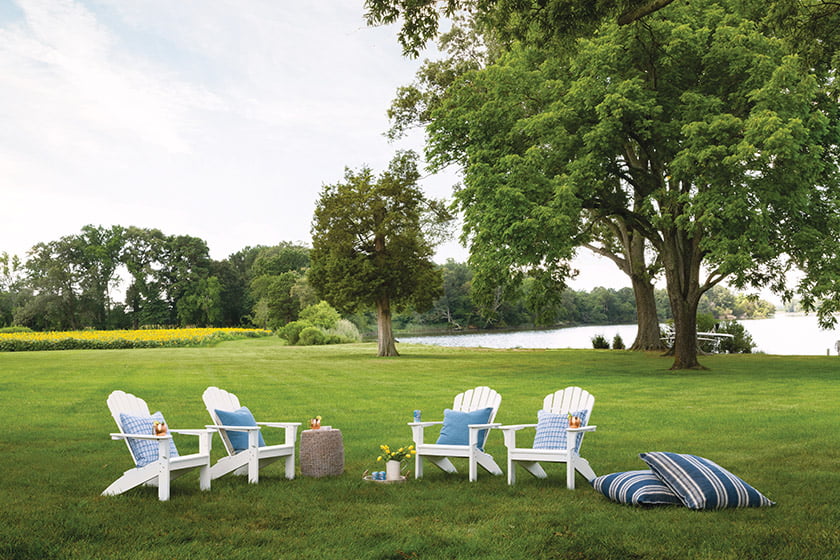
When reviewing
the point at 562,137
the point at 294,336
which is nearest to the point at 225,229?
the point at 294,336

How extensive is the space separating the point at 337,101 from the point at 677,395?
758 inches

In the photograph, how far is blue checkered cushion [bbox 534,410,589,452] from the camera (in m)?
7.20

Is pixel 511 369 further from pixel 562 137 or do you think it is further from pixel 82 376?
pixel 82 376

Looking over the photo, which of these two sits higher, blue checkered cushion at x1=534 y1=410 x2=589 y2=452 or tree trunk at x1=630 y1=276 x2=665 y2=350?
tree trunk at x1=630 y1=276 x2=665 y2=350

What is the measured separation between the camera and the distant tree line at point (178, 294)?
61.8 metres

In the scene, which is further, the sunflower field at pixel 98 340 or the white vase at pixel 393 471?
the sunflower field at pixel 98 340

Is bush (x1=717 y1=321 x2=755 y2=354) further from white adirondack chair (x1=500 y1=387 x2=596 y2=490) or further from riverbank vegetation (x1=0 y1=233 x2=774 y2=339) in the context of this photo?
riverbank vegetation (x1=0 y1=233 x2=774 y2=339)

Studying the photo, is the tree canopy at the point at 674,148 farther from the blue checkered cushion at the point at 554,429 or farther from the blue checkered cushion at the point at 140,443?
the blue checkered cushion at the point at 140,443

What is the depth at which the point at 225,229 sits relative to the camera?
65.8m

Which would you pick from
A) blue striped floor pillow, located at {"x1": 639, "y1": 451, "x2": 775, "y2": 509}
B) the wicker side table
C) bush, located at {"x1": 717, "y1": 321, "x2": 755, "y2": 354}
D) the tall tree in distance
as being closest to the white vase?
the wicker side table

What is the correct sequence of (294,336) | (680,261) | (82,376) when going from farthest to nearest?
(294,336) → (680,261) → (82,376)

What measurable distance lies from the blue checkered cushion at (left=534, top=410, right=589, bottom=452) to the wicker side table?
198 centimetres

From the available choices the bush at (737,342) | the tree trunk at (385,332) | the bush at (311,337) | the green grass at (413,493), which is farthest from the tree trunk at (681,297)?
the bush at (311,337)

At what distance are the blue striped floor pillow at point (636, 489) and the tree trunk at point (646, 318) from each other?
23090 millimetres
